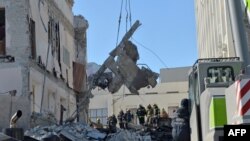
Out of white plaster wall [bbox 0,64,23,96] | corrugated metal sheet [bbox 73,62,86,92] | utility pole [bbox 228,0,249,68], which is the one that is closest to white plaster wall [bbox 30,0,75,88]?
white plaster wall [bbox 0,64,23,96]

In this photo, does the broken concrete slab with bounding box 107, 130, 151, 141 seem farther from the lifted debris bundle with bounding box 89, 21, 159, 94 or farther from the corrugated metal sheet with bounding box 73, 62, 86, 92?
the corrugated metal sheet with bounding box 73, 62, 86, 92

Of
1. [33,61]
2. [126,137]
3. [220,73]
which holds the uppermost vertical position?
[33,61]

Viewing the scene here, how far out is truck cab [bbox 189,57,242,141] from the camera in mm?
5715

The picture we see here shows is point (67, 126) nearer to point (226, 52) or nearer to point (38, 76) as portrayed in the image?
point (38, 76)

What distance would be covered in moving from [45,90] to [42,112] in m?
1.60

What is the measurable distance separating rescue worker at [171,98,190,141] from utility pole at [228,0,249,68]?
1034mm

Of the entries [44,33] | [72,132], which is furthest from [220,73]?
[44,33]

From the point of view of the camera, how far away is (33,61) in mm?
25375

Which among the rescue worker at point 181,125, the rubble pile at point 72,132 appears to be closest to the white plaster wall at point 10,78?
the rubble pile at point 72,132

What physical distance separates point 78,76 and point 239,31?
2916cm

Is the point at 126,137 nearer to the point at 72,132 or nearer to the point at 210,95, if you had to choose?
the point at 72,132

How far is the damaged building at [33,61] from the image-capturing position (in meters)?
24.7

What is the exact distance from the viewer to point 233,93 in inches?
202

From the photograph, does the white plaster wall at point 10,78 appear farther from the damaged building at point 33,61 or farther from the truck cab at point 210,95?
the truck cab at point 210,95
